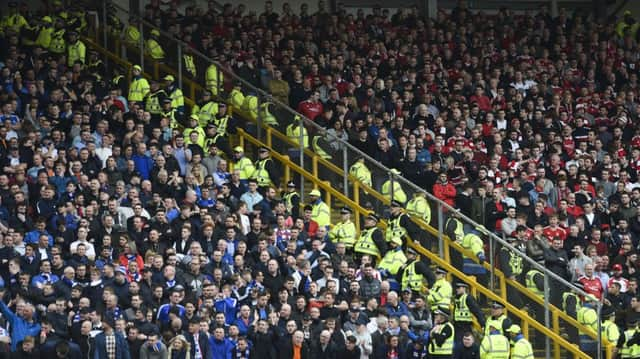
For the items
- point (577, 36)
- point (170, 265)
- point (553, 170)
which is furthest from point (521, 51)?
point (170, 265)

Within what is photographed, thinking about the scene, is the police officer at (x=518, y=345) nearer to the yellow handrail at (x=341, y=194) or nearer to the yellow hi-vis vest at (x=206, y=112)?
the yellow handrail at (x=341, y=194)

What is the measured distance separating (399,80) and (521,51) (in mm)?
4036

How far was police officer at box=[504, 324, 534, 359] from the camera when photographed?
24.8 meters

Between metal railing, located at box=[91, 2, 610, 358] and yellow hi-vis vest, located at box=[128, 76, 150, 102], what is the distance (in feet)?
4.80

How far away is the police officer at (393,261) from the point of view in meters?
26.5

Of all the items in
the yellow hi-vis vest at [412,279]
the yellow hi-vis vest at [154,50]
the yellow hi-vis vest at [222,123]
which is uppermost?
the yellow hi-vis vest at [154,50]

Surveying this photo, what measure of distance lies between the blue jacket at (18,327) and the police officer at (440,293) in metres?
6.62

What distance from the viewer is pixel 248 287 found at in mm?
24812

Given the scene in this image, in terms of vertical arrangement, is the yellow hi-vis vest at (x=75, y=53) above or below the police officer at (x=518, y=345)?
above

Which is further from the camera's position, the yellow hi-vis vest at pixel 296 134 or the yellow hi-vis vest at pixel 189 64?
the yellow hi-vis vest at pixel 189 64

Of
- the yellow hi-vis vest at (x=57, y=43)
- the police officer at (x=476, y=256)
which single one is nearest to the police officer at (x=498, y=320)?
the police officer at (x=476, y=256)

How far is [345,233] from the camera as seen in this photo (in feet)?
89.2

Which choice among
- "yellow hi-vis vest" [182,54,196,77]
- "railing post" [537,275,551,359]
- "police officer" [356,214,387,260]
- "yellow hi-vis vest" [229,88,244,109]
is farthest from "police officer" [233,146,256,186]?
"railing post" [537,275,551,359]

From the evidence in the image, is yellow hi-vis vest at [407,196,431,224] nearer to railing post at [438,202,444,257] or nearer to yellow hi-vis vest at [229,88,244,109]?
railing post at [438,202,444,257]
